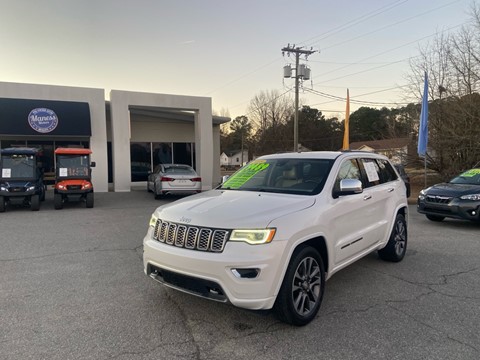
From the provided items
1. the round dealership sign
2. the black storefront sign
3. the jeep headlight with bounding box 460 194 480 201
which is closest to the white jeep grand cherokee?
the jeep headlight with bounding box 460 194 480 201

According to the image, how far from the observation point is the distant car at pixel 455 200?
342 inches

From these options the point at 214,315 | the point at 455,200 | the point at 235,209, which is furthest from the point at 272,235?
the point at 455,200

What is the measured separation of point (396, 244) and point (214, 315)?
11.4ft

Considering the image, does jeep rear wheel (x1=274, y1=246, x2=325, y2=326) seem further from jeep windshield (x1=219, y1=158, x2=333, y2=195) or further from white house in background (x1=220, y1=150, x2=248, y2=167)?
white house in background (x1=220, y1=150, x2=248, y2=167)

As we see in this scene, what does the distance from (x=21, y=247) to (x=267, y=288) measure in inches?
229

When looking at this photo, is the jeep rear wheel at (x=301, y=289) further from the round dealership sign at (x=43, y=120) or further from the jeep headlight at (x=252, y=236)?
the round dealership sign at (x=43, y=120)

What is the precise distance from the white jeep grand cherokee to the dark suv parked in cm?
976

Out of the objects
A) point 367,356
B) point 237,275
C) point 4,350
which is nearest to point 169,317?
point 237,275

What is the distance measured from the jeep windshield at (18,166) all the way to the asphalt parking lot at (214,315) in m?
6.90

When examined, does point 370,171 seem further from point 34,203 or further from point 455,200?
point 34,203

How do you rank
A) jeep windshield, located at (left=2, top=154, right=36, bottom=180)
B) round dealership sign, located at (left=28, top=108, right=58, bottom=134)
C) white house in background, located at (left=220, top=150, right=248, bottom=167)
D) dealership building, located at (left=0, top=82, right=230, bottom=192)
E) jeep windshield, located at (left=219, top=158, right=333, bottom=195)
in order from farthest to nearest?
white house in background, located at (left=220, top=150, right=248, bottom=167) < dealership building, located at (left=0, top=82, right=230, bottom=192) < round dealership sign, located at (left=28, top=108, right=58, bottom=134) < jeep windshield, located at (left=2, top=154, right=36, bottom=180) < jeep windshield, located at (left=219, top=158, right=333, bottom=195)

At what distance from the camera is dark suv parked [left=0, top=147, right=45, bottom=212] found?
39.2ft

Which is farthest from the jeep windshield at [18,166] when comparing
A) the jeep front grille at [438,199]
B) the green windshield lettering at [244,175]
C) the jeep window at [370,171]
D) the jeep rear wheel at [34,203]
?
the jeep front grille at [438,199]

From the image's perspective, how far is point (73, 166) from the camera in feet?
43.2
